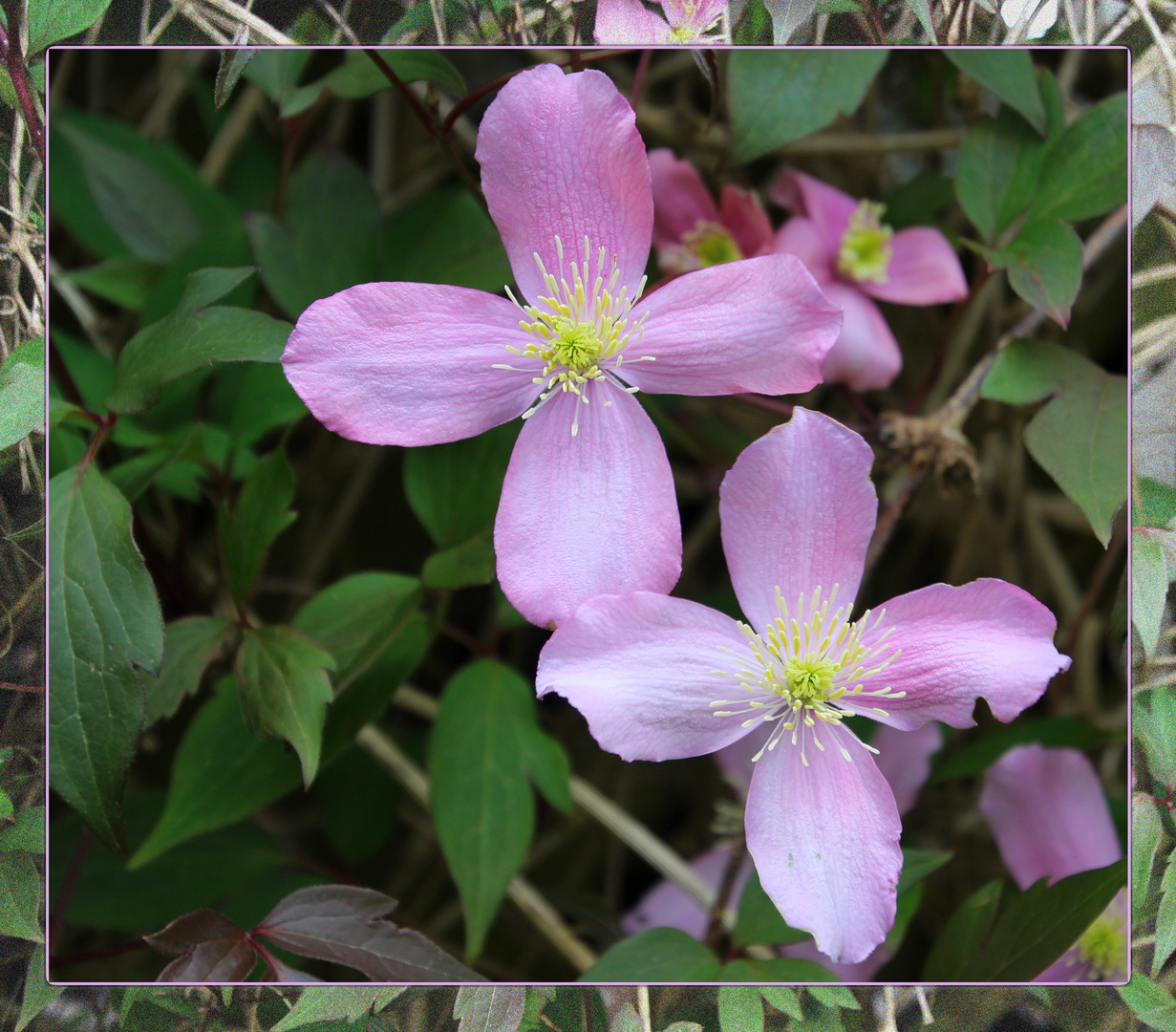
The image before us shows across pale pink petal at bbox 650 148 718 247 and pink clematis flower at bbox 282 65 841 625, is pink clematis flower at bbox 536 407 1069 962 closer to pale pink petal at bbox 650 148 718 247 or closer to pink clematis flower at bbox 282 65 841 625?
pink clematis flower at bbox 282 65 841 625

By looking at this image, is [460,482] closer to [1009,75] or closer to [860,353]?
[860,353]

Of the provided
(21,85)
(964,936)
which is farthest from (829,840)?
(21,85)

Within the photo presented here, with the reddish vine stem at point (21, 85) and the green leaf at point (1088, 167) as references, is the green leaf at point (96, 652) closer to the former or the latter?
the reddish vine stem at point (21, 85)

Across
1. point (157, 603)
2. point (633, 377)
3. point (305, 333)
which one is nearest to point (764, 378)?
point (633, 377)

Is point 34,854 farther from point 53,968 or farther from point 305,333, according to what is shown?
point 305,333

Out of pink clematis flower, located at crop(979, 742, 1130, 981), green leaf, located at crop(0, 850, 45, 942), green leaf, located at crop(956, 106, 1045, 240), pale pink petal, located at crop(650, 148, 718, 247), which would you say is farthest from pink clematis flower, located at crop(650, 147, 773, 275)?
green leaf, located at crop(0, 850, 45, 942)

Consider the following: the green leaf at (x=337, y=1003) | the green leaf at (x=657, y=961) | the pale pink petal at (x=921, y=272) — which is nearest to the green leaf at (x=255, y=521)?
the green leaf at (x=337, y=1003)
